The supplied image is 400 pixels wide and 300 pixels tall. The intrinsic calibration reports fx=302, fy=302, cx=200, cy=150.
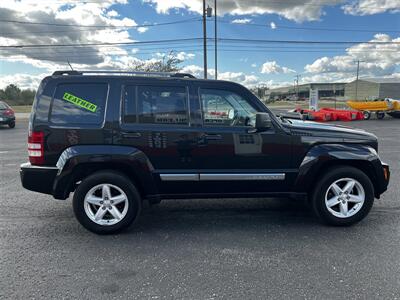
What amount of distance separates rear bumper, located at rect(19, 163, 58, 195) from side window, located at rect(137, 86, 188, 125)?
125 centimetres

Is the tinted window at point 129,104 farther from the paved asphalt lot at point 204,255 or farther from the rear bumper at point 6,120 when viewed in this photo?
the rear bumper at point 6,120

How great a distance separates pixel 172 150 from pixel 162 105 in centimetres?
56

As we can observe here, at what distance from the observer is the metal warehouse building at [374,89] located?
49.0 m

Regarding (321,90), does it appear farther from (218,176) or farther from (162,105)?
(162,105)

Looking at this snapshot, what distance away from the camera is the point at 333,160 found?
12.5ft

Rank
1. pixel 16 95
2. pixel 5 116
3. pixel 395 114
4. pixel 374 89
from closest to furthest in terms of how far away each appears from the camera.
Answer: pixel 5 116
pixel 395 114
pixel 374 89
pixel 16 95

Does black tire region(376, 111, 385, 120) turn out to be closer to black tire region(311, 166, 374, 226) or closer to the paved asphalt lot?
the paved asphalt lot

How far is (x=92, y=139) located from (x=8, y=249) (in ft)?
4.92

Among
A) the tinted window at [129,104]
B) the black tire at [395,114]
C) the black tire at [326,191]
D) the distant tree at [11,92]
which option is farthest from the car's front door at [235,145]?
the distant tree at [11,92]

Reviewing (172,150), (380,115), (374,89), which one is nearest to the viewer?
(172,150)

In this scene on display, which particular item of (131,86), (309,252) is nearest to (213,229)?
(309,252)

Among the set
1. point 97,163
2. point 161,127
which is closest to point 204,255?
point 161,127

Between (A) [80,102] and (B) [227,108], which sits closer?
(A) [80,102]

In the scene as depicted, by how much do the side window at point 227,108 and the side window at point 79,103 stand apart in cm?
123
